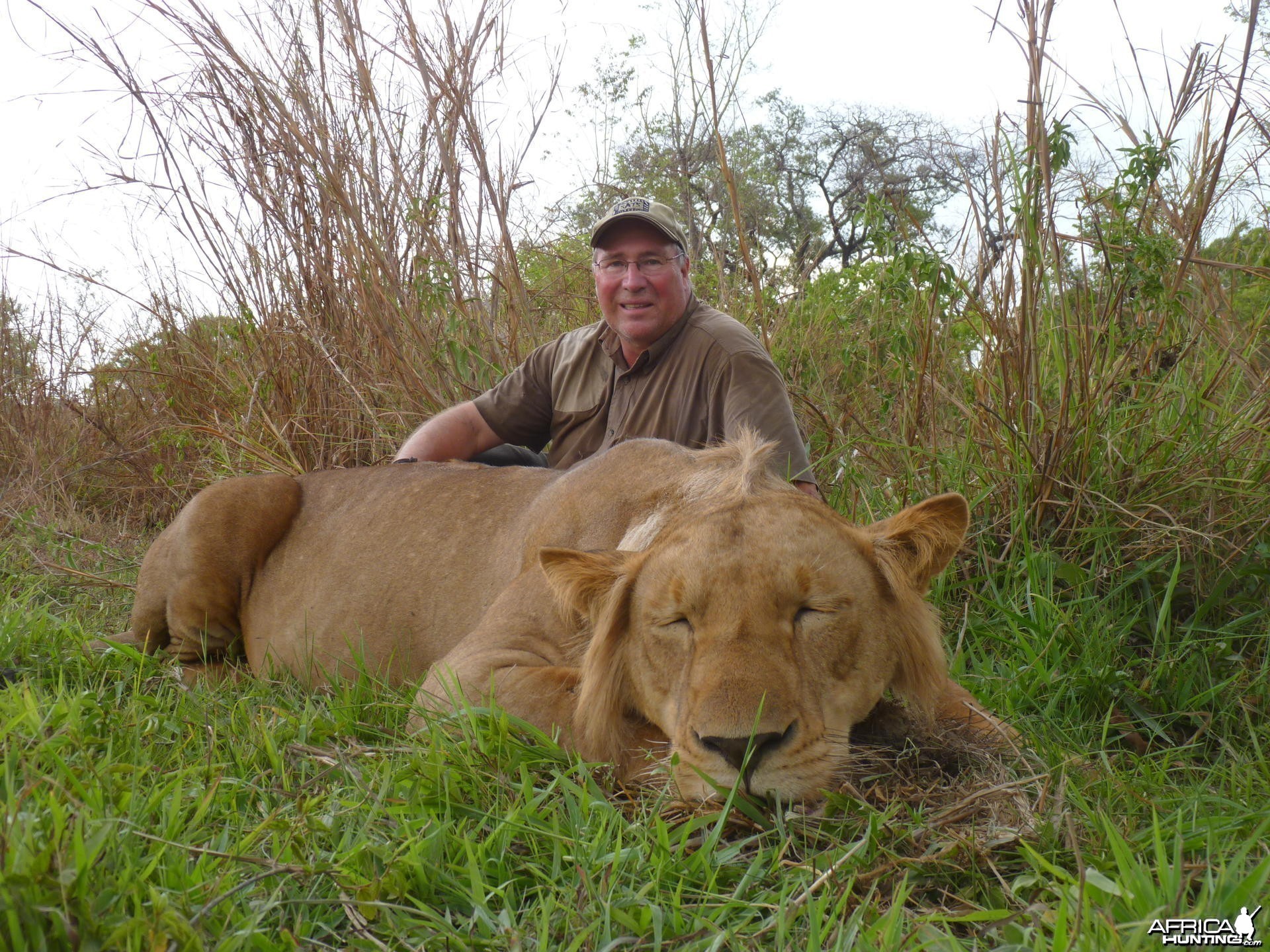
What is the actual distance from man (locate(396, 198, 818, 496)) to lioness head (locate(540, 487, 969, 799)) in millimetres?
1668

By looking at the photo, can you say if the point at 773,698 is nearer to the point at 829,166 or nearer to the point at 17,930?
the point at 17,930

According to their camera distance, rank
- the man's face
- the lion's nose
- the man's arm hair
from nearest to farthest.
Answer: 1. the lion's nose
2. the man's face
3. the man's arm hair

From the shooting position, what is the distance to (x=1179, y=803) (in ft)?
8.13

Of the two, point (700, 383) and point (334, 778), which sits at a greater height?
point (700, 383)

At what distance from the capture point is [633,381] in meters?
5.20

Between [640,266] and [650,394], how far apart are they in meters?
0.63

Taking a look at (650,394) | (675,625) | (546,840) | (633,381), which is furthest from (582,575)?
(633,381)

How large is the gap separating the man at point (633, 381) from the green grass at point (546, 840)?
1.81m

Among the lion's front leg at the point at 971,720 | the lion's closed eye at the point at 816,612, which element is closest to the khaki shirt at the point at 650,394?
the lion's front leg at the point at 971,720

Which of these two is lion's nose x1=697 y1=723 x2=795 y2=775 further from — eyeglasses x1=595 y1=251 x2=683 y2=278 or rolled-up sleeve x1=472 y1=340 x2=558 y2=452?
rolled-up sleeve x1=472 y1=340 x2=558 y2=452

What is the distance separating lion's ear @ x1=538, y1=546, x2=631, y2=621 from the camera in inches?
106

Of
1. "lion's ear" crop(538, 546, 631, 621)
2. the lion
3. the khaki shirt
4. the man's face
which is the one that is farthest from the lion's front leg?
the man's face

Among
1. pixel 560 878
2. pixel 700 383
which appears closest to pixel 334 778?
pixel 560 878

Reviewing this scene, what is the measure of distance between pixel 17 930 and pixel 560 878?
957 mm
